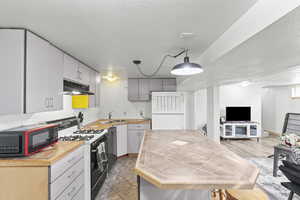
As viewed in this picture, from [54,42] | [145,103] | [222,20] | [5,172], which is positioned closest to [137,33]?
[222,20]

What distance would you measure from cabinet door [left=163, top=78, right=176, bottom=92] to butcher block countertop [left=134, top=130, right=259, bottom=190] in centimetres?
307

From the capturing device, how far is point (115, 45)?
204 cm

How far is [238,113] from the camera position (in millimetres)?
6125

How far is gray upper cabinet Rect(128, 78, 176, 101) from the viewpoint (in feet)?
15.3

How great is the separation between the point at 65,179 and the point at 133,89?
3.26 m

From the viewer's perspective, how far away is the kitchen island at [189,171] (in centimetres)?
99

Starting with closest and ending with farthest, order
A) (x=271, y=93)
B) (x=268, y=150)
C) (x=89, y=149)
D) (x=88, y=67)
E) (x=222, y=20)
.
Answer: (x=222, y=20) < (x=89, y=149) < (x=88, y=67) < (x=268, y=150) < (x=271, y=93)

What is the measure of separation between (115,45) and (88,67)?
1503mm

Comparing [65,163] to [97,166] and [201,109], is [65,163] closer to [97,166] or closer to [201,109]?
[97,166]

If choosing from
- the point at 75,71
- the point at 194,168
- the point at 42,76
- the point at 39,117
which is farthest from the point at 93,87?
the point at 194,168

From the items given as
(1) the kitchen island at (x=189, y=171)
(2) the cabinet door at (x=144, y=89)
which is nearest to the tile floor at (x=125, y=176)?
(1) the kitchen island at (x=189, y=171)

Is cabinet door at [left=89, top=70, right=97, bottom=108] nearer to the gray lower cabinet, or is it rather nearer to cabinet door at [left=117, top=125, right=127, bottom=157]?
cabinet door at [left=117, top=125, right=127, bottom=157]

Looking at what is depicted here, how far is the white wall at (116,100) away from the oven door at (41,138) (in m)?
3.04

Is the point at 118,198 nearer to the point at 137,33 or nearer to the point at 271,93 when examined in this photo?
the point at 137,33
